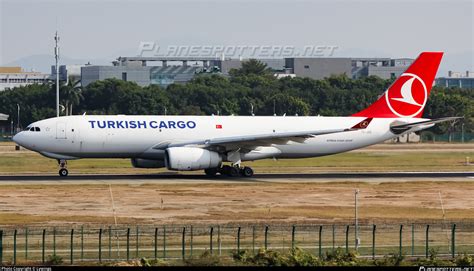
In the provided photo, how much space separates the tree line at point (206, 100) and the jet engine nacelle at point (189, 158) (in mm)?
78609

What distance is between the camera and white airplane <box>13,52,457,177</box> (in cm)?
6262

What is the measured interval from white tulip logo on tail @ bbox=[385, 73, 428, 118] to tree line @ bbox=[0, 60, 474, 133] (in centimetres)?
7321

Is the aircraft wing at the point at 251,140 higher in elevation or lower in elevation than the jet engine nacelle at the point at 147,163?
higher

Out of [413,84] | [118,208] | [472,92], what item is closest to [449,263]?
[118,208]

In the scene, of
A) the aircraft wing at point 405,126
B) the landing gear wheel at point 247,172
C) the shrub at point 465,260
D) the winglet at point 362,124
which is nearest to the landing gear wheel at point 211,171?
A: the landing gear wheel at point 247,172

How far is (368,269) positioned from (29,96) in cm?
13647

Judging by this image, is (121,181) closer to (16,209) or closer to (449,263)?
(16,209)

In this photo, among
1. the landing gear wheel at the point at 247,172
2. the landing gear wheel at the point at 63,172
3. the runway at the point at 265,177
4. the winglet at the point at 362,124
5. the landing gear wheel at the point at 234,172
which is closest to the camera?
the runway at the point at 265,177

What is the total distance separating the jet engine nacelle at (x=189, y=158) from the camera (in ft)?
200

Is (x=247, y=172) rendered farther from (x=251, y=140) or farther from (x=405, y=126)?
(x=405, y=126)

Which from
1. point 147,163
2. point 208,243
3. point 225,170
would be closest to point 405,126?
point 225,170

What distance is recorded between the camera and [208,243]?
3441 cm

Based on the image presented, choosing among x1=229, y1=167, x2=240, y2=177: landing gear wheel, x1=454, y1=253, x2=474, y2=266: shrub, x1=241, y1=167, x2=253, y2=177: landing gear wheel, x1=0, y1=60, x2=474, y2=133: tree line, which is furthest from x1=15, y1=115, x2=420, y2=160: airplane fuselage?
A: x1=0, y1=60, x2=474, y2=133: tree line

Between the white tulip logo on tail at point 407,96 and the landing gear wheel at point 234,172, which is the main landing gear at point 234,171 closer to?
the landing gear wheel at point 234,172
